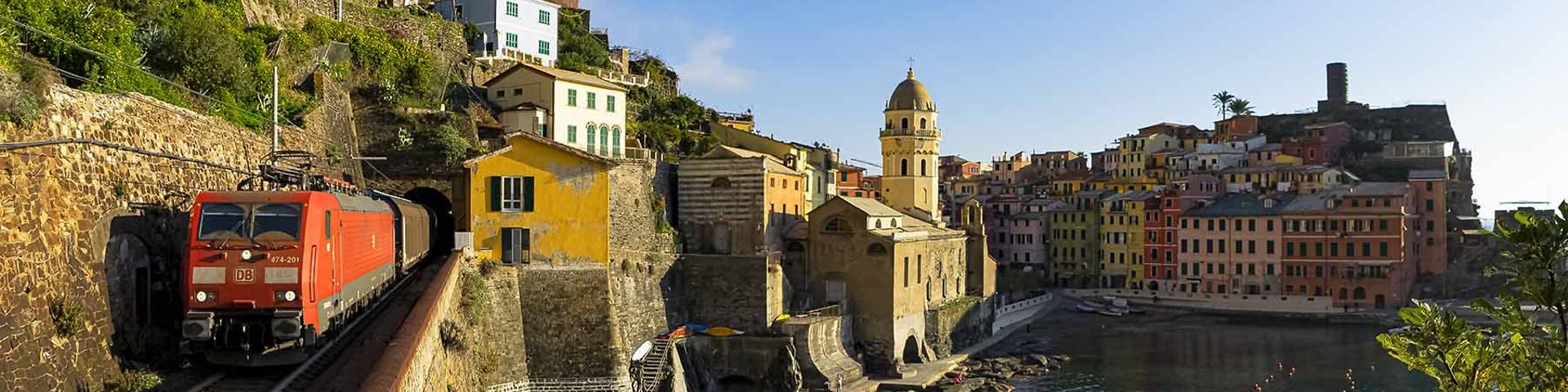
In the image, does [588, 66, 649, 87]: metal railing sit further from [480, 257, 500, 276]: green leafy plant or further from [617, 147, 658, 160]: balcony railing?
[480, 257, 500, 276]: green leafy plant

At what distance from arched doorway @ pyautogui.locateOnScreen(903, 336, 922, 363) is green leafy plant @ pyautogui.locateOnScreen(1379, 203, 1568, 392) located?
42442 millimetres

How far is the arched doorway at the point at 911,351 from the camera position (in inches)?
1981

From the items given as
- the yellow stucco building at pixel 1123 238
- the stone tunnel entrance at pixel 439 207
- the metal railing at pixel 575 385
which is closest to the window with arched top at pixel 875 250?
the metal railing at pixel 575 385

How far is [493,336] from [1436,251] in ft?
233

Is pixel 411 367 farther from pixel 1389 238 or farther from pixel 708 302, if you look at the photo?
pixel 1389 238

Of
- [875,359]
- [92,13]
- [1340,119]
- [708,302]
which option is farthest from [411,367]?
[1340,119]

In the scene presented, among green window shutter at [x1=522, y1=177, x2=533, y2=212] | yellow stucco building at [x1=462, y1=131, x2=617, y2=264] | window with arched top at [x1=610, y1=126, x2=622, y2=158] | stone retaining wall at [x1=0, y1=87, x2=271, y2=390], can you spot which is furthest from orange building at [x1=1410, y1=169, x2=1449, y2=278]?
stone retaining wall at [x1=0, y1=87, x2=271, y2=390]

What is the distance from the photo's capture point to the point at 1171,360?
57.0 m

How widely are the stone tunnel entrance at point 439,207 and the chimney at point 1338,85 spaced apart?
321 feet

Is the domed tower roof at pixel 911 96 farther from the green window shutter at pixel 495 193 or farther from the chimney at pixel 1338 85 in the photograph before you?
the chimney at pixel 1338 85

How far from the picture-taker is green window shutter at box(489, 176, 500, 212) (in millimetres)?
34406

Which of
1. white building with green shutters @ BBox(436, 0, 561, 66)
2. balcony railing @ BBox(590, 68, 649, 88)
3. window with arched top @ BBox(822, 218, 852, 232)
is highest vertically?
white building with green shutters @ BBox(436, 0, 561, 66)

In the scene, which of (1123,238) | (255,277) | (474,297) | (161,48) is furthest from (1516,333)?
(1123,238)

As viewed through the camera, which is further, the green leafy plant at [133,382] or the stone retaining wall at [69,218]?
the green leafy plant at [133,382]
